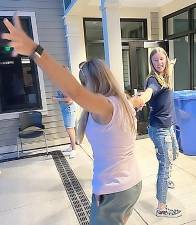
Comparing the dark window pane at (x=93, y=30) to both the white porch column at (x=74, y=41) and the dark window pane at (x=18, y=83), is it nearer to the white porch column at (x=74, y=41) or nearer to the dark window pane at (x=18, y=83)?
the white porch column at (x=74, y=41)

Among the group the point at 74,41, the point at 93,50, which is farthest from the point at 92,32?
the point at 93,50

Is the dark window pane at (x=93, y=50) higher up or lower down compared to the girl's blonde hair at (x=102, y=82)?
higher up

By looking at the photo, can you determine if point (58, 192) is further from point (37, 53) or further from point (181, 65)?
point (181, 65)

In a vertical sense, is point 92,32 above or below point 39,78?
above

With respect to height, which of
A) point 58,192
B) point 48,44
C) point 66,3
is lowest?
point 58,192

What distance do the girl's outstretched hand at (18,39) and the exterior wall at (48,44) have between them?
3918 millimetres

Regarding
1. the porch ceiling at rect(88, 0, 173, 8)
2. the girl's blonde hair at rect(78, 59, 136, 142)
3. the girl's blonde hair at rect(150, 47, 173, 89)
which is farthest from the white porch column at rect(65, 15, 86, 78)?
the girl's blonde hair at rect(78, 59, 136, 142)

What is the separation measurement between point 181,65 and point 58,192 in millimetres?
4086

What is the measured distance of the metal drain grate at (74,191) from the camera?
2342mm

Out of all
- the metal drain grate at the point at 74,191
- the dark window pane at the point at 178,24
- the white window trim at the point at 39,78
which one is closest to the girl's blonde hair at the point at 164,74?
the metal drain grate at the point at 74,191

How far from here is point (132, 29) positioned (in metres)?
5.41

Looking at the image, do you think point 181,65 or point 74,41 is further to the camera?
point 181,65

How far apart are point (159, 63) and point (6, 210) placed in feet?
6.80

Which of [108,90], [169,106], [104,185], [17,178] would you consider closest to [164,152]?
[169,106]
